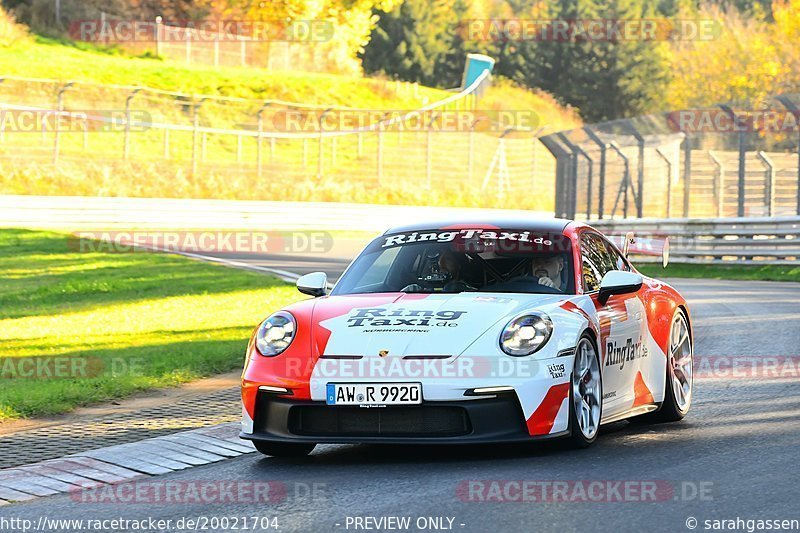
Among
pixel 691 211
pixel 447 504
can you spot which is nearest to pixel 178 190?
pixel 691 211

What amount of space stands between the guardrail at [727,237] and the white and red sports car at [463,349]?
16.6m

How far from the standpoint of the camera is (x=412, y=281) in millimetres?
8531

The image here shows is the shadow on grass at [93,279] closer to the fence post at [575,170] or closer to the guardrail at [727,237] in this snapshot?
the guardrail at [727,237]

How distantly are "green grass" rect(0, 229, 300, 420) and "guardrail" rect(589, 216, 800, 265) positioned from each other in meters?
8.91

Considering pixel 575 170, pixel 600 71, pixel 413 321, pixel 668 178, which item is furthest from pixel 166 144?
→ pixel 600 71

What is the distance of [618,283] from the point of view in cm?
816

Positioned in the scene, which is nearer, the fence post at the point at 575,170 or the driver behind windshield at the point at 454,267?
the driver behind windshield at the point at 454,267

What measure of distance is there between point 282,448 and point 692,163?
19.5m

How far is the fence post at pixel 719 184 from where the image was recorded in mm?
25578

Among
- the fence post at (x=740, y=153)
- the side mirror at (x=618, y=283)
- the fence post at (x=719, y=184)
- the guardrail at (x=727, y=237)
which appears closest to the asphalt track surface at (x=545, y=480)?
the side mirror at (x=618, y=283)

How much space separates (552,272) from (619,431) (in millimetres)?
1072

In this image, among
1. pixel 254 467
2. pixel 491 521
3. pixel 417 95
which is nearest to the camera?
pixel 491 521

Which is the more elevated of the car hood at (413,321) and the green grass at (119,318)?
the car hood at (413,321)

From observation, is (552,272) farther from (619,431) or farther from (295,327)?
(295,327)
